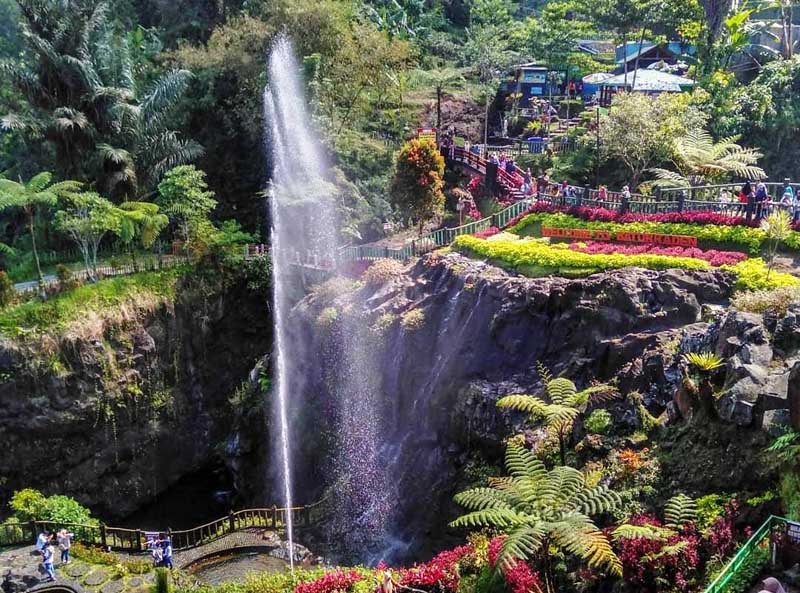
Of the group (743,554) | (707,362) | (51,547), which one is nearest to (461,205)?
(707,362)

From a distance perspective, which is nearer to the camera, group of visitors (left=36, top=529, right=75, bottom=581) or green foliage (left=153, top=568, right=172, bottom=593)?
green foliage (left=153, top=568, right=172, bottom=593)

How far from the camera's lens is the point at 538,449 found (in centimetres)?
1716

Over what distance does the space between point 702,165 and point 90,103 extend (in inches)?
979

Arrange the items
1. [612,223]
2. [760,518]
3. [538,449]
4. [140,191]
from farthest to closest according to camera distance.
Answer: [140,191], [612,223], [538,449], [760,518]

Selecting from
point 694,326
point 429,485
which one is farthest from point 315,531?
point 694,326

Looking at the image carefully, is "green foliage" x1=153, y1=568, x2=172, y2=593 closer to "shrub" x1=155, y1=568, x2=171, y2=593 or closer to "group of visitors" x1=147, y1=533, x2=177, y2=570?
"shrub" x1=155, y1=568, x2=171, y2=593

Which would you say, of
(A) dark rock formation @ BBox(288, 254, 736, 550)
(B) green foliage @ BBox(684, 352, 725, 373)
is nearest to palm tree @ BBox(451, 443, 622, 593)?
(B) green foliage @ BBox(684, 352, 725, 373)

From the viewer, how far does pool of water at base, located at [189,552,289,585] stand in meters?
19.3

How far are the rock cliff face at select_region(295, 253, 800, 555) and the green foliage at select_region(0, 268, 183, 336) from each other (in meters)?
7.55

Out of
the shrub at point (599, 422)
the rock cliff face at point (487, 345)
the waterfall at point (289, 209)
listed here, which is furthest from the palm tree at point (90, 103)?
the shrub at point (599, 422)

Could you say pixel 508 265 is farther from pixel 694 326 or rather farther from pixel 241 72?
pixel 241 72

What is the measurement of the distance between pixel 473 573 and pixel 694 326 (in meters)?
8.00

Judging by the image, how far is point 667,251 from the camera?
68.9 feet

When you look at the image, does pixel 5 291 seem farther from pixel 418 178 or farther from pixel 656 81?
pixel 656 81
